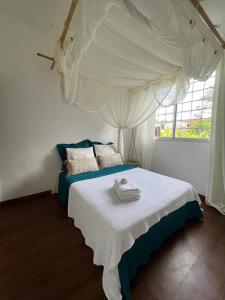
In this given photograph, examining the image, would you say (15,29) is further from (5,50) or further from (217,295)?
(217,295)

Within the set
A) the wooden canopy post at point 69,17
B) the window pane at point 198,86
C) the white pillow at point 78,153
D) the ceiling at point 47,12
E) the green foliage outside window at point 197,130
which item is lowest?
the white pillow at point 78,153

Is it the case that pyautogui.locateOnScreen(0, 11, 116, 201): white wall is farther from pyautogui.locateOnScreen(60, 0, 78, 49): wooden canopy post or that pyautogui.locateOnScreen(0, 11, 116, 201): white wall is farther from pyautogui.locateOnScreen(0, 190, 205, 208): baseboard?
pyautogui.locateOnScreen(60, 0, 78, 49): wooden canopy post

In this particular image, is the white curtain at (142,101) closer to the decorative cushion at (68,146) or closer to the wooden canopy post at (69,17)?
the decorative cushion at (68,146)

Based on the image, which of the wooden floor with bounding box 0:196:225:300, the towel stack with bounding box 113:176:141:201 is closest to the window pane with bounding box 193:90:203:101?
the wooden floor with bounding box 0:196:225:300

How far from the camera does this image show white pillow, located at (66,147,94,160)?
97.0 inches

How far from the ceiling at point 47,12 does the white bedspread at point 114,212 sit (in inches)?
75.9

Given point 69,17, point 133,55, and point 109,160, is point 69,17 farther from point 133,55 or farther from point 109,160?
point 109,160

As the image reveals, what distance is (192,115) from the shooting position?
267cm

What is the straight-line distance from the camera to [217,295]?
1.08 meters

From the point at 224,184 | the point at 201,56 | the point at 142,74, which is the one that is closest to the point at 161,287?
the point at 224,184

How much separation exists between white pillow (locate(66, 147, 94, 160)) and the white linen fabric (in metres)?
0.74

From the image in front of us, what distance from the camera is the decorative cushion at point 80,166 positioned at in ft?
7.46

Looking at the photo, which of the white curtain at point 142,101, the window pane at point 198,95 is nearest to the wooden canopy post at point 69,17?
the white curtain at point 142,101

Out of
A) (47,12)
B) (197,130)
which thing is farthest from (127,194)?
(47,12)
